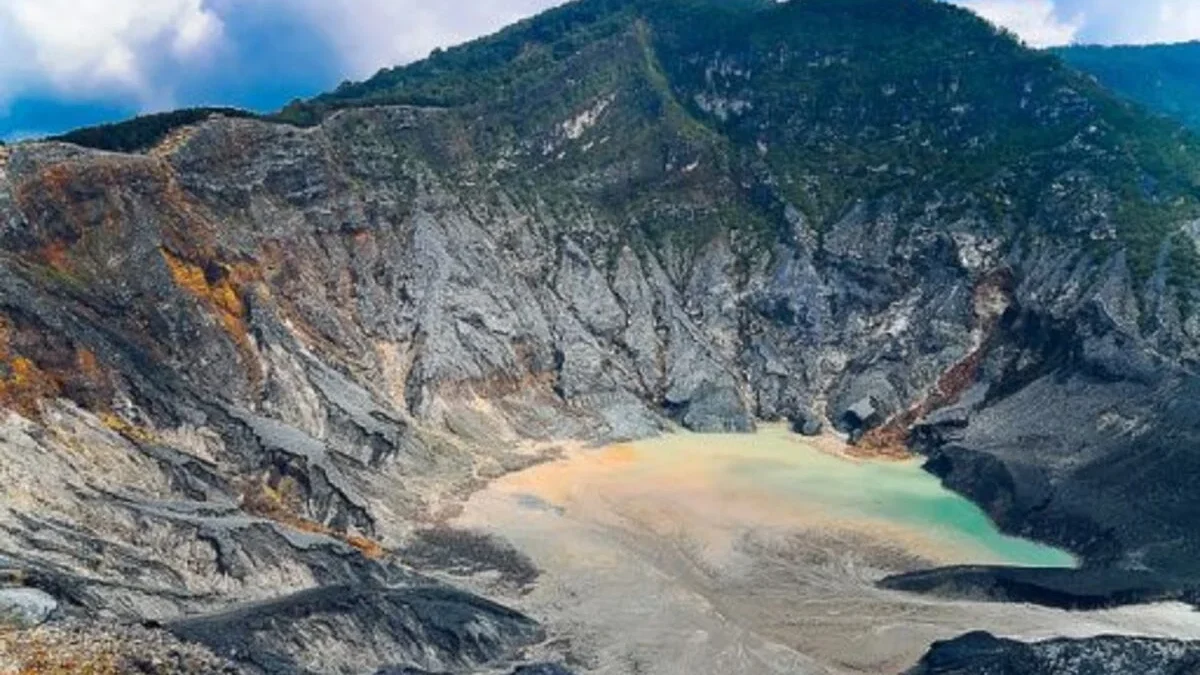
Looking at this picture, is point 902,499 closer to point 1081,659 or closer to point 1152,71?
point 1081,659

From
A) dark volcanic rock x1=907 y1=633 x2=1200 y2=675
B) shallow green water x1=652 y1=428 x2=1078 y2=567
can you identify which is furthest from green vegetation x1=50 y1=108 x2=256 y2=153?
dark volcanic rock x1=907 y1=633 x2=1200 y2=675

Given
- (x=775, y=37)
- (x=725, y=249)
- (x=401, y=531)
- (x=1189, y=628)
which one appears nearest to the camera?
(x=1189, y=628)

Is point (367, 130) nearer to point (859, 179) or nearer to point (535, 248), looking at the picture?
point (535, 248)

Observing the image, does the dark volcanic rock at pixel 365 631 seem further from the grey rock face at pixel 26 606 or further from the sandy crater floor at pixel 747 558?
the grey rock face at pixel 26 606

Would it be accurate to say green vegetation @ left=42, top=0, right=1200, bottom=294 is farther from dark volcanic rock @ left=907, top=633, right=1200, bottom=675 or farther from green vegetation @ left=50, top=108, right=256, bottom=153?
dark volcanic rock @ left=907, top=633, right=1200, bottom=675

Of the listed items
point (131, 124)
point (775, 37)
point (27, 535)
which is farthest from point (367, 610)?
point (775, 37)
